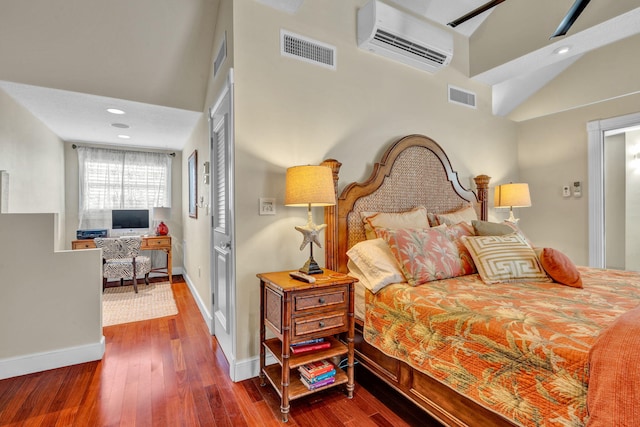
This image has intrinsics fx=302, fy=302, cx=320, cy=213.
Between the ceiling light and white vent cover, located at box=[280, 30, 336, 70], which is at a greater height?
the ceiling light

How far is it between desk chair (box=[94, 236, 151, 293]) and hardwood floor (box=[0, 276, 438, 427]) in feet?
6.54

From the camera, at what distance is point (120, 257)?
13.7 ft

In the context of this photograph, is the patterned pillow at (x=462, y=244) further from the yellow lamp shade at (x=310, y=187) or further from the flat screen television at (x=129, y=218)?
the flat screen television at (x=129, y=218)

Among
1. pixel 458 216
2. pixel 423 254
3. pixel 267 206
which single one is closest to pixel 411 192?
pixel 458 216

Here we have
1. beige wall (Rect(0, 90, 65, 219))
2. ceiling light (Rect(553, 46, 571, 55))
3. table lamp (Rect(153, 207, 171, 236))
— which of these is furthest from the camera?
table lamp (Rect(153, 207, 171, 236))

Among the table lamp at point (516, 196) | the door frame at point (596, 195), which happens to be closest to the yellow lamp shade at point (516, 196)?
the table lamp at point (516, 196)

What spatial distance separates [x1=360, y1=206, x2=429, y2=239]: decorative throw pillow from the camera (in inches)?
97.5

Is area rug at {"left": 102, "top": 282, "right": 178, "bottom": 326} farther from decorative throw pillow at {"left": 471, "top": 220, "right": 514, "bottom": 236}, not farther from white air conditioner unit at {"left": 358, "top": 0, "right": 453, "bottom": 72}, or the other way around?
white air conditioner unit at {"left": 358, "top": 0, "right": 453, "bottom": 72}

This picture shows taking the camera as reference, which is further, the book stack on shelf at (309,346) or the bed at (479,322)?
the book stack on shelf at (309,346)

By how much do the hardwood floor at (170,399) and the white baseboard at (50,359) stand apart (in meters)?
0.05

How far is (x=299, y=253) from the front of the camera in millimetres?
2359

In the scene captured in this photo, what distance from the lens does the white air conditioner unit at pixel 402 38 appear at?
8.31ft

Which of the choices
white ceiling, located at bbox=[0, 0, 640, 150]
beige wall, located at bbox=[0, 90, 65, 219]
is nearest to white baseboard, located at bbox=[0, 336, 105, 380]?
beige wall, located at bbox=[0, 90, 65, 219]

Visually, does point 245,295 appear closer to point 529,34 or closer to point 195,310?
point 195,310
